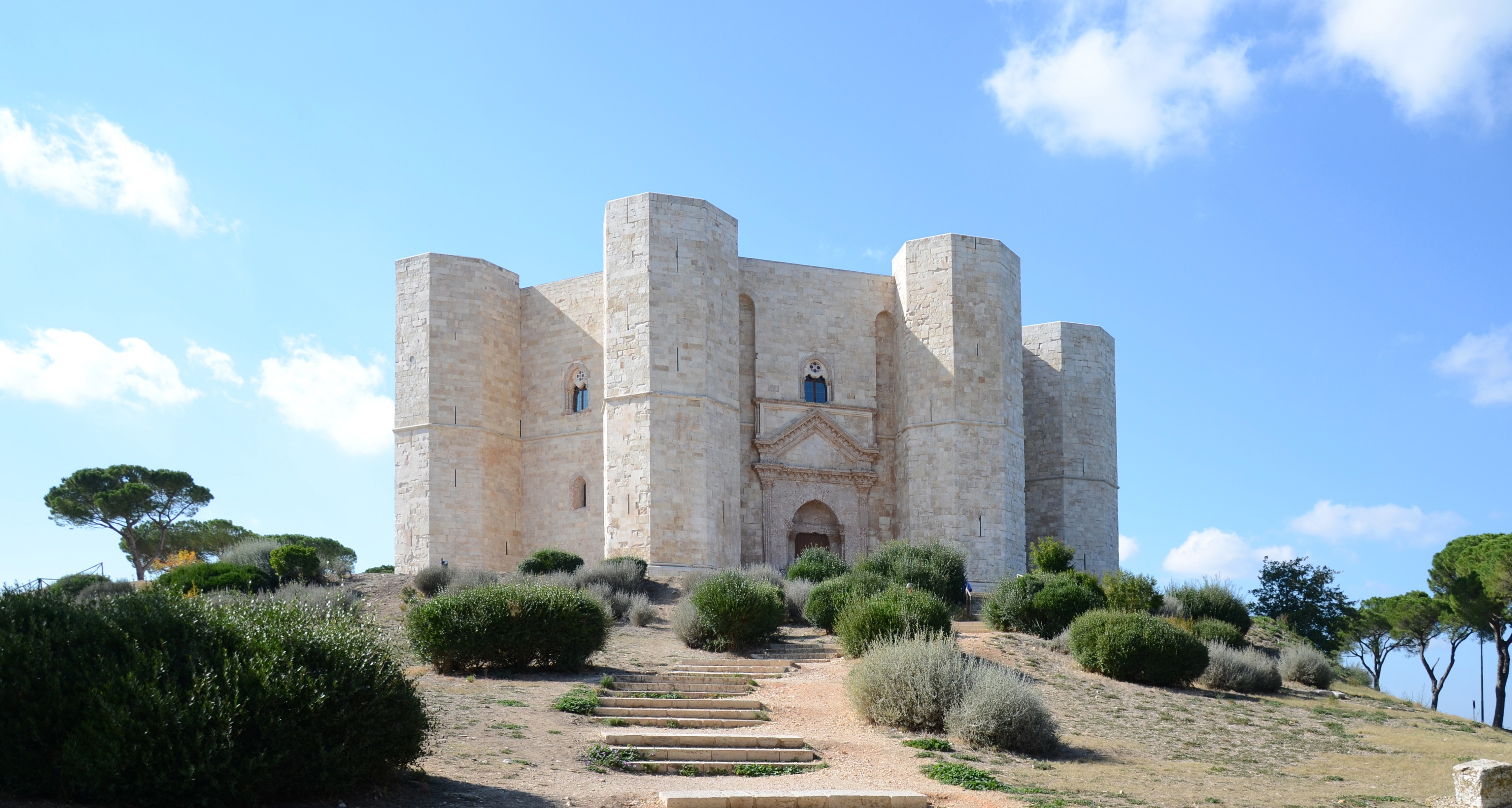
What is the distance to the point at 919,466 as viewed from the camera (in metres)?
29.7

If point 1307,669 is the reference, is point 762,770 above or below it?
above

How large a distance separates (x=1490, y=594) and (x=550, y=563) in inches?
850

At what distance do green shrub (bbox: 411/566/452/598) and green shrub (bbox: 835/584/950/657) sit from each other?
992 centimetres

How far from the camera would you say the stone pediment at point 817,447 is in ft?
99.3

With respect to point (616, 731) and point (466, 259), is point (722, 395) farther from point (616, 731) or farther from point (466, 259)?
point (616, 731)

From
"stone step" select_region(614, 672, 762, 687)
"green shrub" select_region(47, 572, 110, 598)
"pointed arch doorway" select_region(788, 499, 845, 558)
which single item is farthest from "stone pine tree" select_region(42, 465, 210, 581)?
"stone step" select_region(614, 672, 762, 687)

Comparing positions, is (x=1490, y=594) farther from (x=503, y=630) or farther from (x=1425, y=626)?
(x=503, y=630)

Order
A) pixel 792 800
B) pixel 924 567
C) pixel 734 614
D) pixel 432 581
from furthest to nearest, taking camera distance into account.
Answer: pixel 432 581 → pixel 924 567 → pixel 734 614 → pixel 792 800

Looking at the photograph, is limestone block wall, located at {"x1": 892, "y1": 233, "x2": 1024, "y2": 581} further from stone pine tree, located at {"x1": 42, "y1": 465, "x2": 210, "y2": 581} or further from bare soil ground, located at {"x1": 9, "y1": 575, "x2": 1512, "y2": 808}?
stone pine tree, located at {"x1": 42, "y1": 465, "x2": 210, "y2": 581}

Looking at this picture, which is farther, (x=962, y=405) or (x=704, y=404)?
(x=962, y=405)

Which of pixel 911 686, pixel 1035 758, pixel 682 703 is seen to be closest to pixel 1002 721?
pixel 1035 758

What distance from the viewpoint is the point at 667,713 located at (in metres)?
11.9

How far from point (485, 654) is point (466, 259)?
60.7ft

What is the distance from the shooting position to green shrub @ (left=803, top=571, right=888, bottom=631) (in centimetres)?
1842
